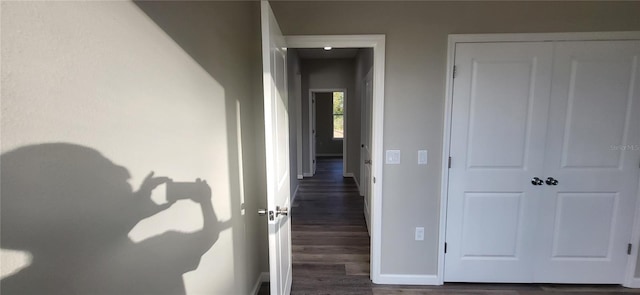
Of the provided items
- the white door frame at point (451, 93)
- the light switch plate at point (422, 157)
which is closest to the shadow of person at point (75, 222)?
the light switch plate at point (422, 157)

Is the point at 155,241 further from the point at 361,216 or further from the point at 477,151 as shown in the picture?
the point at 361,216

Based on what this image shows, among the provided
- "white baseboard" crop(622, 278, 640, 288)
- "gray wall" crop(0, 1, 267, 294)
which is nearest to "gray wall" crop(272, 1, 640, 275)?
"gray wall" crop(0, 1, 267, 294)

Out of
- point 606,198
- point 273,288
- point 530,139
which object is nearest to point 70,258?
point 273,288

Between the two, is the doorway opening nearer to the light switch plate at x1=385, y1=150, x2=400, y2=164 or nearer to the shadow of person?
the light switch plate at x1=385, y1=150, x2=400, y2=164

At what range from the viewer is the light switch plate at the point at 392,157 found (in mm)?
2027

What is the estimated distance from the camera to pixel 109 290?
2.25ft

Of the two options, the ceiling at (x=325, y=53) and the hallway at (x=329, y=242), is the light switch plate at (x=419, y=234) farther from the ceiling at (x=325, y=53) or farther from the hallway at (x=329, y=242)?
the ceiling at (x=325, y=53)

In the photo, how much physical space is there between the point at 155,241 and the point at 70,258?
0.99ft

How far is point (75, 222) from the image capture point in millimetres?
579

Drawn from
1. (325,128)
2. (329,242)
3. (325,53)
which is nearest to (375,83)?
(329,242)

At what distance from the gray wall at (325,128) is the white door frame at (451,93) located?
676 centimetres

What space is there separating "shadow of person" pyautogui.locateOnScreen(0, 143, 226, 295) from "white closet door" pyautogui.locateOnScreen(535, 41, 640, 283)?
2593 millimetres

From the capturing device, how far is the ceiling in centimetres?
455

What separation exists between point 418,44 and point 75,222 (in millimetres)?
2081
